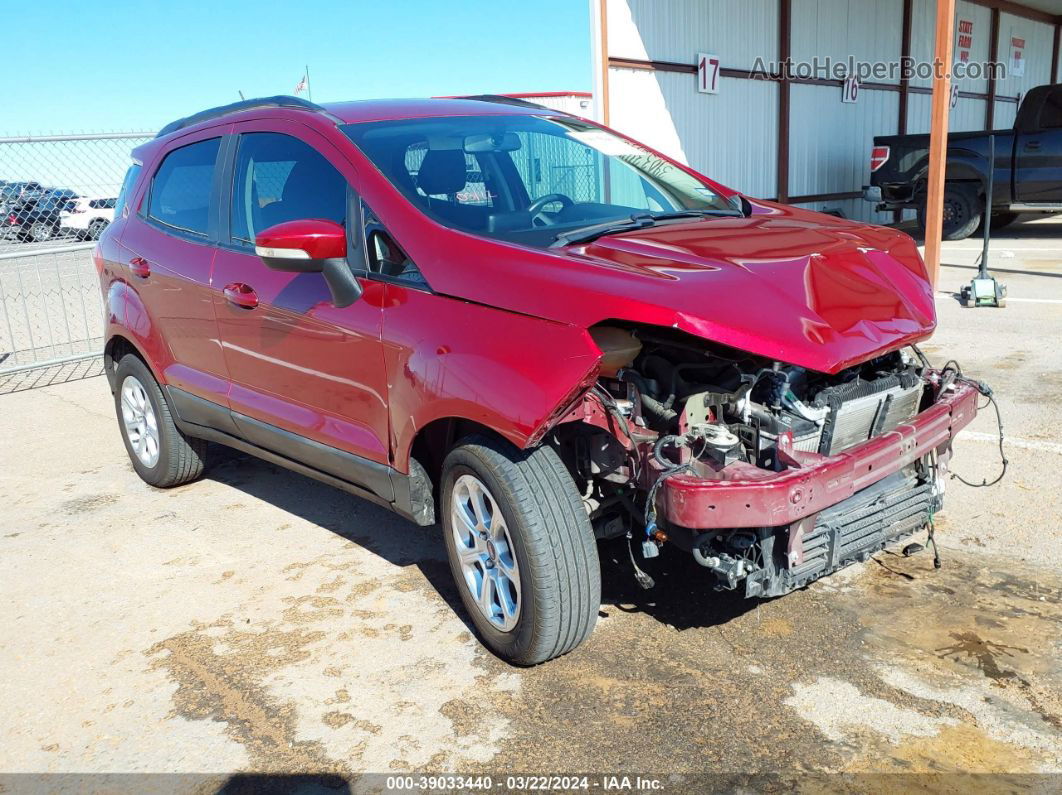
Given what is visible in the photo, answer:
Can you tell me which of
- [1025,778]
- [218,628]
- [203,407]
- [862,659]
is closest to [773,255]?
[862,659]

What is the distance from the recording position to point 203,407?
4633 mm

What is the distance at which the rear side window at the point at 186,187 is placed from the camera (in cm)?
449

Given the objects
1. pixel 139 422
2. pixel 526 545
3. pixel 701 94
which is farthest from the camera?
pixel 701 94

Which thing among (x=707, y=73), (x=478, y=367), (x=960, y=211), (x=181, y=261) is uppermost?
(x=707, y=73)

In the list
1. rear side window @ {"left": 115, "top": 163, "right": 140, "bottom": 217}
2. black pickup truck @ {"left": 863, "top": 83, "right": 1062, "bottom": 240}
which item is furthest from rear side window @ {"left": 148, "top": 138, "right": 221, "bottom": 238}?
black pickup truck @ {"left": 863, "top": 83, "right": 1062, "bottom": 240}

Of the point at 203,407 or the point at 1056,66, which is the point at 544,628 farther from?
the point at 1056,66

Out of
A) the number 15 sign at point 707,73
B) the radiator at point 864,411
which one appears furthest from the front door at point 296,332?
the number 15 sign at point 707,73

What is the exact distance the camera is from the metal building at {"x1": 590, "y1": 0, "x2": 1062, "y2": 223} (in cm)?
1253

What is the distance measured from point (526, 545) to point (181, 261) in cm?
249

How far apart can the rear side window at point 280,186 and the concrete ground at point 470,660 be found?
1508 millimetres

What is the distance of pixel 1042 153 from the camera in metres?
13.7

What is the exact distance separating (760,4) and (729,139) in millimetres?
2332

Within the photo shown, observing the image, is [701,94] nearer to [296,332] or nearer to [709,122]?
[709,122]

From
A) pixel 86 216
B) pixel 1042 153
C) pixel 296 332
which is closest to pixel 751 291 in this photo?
pixel 296 332
